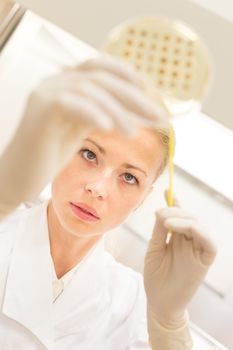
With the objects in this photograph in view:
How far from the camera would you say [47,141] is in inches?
28.0

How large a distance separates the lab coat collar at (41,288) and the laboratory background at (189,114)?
0.22 meters

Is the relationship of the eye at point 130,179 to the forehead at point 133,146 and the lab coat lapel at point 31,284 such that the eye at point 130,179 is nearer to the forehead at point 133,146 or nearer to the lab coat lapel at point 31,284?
the forehead at point 133,146

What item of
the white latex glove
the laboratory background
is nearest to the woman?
the white latex glove

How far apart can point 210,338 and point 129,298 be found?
0.96ft

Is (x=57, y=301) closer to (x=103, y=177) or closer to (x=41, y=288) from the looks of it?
(x=41, y=288)

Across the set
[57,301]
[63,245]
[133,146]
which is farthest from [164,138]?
[57,301]

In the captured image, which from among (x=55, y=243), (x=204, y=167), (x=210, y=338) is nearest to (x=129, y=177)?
(x=204, y=167)

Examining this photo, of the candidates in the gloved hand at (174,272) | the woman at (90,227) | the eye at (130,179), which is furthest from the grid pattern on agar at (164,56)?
the eye at (130,179)

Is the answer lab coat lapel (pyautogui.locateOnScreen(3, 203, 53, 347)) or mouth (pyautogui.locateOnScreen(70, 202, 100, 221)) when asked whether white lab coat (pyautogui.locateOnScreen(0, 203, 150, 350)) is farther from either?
mouth (pyautogui.locateOnScreen(70, 202, 100, 221))

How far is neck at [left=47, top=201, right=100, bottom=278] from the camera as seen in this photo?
1283 millimetres

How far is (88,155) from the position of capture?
1.10 m

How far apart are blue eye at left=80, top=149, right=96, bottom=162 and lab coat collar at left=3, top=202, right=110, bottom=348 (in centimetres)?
27

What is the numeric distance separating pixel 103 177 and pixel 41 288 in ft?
1.23

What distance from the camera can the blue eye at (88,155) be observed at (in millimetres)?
1096
